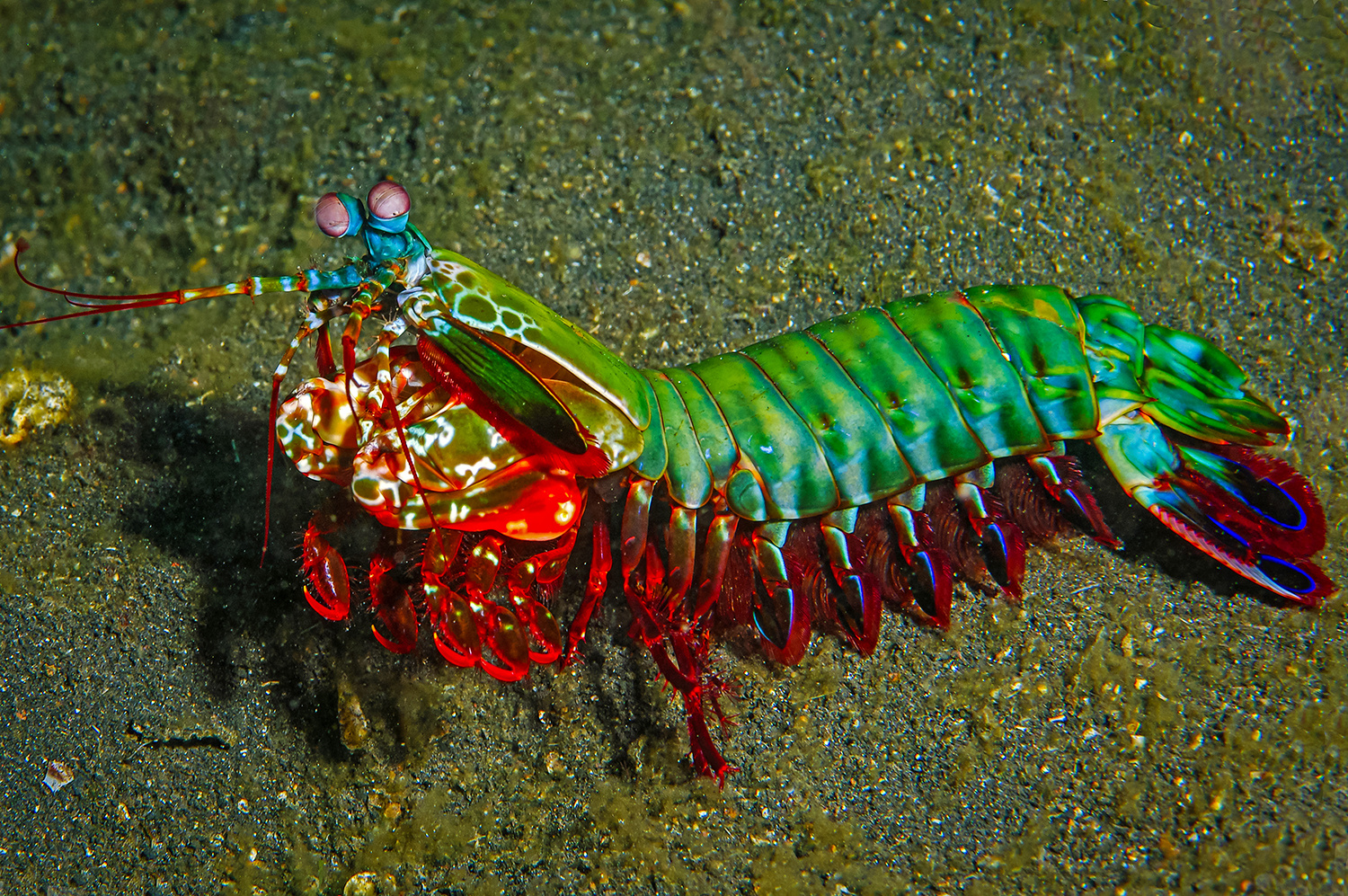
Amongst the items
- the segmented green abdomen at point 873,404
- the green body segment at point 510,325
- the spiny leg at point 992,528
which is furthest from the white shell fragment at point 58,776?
the spiny leg at point 992,528

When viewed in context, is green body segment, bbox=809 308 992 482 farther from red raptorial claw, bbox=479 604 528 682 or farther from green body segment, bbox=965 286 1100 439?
red raptorial claw, bbox=479 604 528 682

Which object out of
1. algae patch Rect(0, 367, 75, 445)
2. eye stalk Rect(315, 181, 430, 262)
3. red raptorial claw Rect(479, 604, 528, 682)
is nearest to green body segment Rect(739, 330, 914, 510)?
red raptorial claw Rect(479, 604, 528, 682)

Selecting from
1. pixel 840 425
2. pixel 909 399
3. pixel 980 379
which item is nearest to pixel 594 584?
pixel 840 425

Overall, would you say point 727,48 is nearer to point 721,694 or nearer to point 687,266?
point 687,266

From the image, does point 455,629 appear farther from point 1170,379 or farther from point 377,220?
point 1170,379

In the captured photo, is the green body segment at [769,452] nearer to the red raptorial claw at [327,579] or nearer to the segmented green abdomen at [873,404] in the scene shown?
the segmented green abdomen at [873,404]

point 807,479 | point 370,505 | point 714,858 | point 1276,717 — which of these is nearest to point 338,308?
point 370,505
